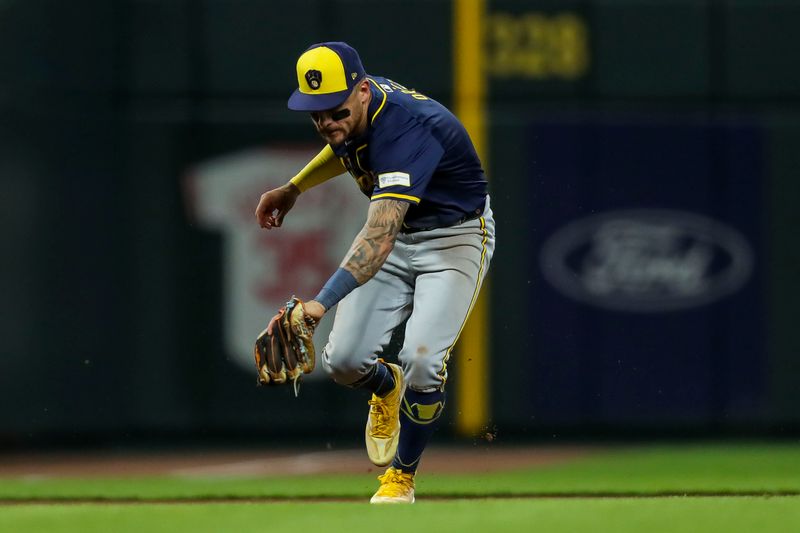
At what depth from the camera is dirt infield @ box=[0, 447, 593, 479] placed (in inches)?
350

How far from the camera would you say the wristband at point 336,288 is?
5.79 metres

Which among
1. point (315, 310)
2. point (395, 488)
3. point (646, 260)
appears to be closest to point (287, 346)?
point (315, 310)

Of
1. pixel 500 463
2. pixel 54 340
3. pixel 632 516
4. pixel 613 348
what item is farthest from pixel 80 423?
pixel 632 516

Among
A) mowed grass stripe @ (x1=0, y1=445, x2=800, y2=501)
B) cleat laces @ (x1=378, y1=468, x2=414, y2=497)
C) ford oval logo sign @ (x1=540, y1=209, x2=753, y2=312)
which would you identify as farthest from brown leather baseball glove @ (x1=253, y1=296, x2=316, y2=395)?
ford oval logo sign @ (x1=540, y1=209, x2=753, y2=312)

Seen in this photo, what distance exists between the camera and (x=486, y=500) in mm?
6781

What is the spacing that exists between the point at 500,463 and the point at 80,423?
8.81 feet

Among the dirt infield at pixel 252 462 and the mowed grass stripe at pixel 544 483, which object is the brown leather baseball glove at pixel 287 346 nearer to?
the mowed grass stripe at pixel 544 483

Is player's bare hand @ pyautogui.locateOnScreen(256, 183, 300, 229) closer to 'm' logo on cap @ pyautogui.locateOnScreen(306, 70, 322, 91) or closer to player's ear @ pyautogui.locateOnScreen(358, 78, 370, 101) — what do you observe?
player's ear @ pyautogui.locateOnScreen(358, 78, 370, 101)

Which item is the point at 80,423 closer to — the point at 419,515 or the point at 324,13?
the point at 324,13

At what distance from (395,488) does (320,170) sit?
148cm

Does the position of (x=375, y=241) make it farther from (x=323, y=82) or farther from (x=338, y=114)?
(x=323, y=82)

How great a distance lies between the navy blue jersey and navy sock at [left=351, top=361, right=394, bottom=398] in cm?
65

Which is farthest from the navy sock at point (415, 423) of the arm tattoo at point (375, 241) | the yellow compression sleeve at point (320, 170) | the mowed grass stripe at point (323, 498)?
the yellow compression sleeve at point (320, 170)

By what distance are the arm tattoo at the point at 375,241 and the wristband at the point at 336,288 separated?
0.02 m
